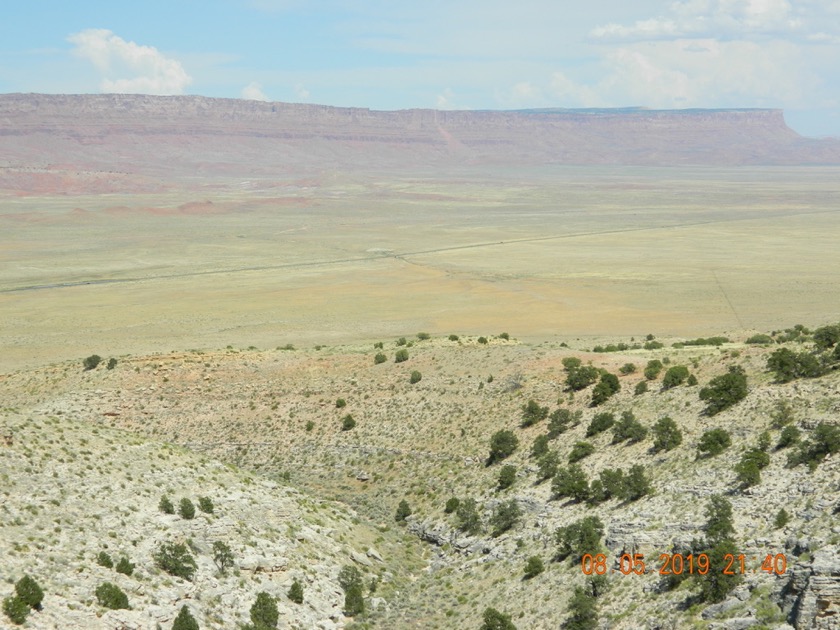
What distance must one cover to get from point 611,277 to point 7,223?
108 meters

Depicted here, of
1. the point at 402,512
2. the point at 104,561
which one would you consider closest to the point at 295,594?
the point at 104,561

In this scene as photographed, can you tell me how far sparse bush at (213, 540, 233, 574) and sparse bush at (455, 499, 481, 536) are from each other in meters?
8.34

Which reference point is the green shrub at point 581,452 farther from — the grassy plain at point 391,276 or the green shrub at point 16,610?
the grassy plain at point 391,276

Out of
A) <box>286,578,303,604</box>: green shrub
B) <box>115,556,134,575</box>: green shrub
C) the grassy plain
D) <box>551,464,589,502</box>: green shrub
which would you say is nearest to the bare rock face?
<box>551,464,589,502</box>: green shrub

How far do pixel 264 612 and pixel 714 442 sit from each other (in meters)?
13.6

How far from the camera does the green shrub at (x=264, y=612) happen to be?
2302 centimetres

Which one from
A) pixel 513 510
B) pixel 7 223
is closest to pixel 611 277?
pixel 513 510

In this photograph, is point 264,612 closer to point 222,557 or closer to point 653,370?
point 222,557

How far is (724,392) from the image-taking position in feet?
104

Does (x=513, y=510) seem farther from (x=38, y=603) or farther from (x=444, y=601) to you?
(x=38, y=603)

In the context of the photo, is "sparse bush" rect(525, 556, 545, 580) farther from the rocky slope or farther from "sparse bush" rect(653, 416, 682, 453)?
"sparse bush" rect(653, 416, 682, 453)

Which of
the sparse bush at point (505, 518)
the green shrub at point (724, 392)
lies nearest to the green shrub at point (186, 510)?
the sparse bush at point (505, 518)

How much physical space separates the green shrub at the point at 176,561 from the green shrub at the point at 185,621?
6.69ft

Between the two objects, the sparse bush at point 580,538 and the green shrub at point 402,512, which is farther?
the green shrub at point 402,512
